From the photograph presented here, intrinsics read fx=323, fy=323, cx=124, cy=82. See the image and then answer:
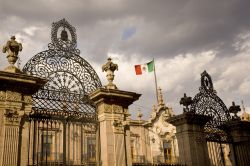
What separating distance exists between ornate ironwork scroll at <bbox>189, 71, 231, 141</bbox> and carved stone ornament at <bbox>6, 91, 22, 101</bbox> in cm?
814

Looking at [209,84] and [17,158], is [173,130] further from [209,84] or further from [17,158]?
[17,158]

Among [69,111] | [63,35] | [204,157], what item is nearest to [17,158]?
[69,111]

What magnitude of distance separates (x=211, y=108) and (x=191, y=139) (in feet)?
9.25

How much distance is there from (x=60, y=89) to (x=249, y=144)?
1094cm

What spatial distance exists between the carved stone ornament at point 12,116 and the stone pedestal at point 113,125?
291 cm

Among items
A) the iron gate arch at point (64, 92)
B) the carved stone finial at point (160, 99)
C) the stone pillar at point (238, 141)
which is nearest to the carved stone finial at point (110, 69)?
the iron gate arch at point (64, 92)

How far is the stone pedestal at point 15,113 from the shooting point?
931cm

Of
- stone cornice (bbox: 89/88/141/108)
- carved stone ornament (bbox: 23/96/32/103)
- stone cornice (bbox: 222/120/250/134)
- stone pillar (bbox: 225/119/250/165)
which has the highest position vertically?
stone cornice (bbox: 89/88/141/108)

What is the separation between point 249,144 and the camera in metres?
Result: 17.1

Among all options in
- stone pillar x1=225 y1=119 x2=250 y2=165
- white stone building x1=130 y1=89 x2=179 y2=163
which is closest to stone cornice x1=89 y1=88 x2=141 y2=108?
stone pillar x1=225 y1=119 x2=250 y2=165

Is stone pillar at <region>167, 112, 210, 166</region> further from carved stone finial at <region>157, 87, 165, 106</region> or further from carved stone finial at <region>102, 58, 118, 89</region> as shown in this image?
carved stone finial at <region>157, 87, 165, 106</region>

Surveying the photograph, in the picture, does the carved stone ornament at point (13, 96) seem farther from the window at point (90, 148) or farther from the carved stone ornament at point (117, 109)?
the window at point (90, 148)

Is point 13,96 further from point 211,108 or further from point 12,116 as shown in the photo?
point 211,108

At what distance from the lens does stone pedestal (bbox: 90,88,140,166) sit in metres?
11.1
